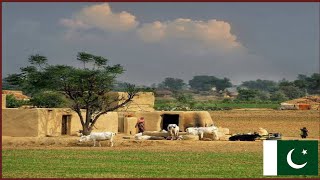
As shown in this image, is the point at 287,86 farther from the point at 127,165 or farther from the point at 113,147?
the point at 127,165

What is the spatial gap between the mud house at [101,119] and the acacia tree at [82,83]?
2.99 ft

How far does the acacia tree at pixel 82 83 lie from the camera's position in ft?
131

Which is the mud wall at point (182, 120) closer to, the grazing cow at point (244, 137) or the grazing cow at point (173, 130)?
the grazing cow at point (244, 137)

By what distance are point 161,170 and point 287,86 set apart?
13739cm

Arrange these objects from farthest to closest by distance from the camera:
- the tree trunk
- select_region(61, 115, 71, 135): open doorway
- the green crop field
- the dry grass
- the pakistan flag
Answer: the dry grass, select_region(61, 115, 71, 135): open doorway, the tree trunk, the green crop field, the pakistan flag

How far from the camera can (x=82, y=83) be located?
133 ft

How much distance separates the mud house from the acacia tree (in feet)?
2.99

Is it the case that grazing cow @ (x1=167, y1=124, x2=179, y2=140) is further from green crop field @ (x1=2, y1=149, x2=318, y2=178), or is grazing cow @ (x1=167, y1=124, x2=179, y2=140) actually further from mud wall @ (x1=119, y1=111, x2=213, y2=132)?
mud wall @ (x1=119, y1=111, x2=213, y2=132)

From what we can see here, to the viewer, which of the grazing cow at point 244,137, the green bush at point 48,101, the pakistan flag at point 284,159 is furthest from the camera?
the green bush at point 48,101

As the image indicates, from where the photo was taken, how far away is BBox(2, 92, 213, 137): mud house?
119 feet

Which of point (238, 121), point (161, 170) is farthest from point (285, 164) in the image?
point (238, 121)

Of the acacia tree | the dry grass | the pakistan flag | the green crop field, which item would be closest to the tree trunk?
the acacia tree

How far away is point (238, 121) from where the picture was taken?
64062 mm

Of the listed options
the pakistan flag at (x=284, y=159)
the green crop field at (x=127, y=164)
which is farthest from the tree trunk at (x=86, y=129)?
the pakistan flag at (x=284, y=159)
